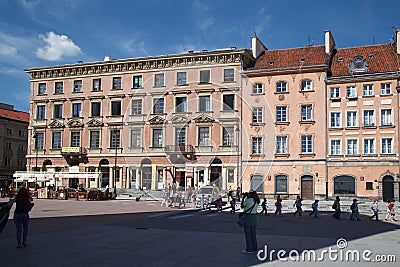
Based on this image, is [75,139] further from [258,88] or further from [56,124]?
[258,88]

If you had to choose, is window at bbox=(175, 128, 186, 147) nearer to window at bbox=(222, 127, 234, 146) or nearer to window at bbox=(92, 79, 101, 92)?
window at bbox=(222, 127, 234, 146)

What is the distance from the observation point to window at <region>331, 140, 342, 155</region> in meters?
43.8

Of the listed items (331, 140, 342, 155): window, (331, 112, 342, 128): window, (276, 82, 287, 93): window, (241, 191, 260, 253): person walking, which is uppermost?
(276, 82, 287, 93): window

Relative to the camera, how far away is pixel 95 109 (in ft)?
183

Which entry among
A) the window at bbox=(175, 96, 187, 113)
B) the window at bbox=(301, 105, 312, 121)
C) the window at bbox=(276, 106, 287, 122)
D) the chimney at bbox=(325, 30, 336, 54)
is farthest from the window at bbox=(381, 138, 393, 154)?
the window at bbox=(175, 96, 187, 113)

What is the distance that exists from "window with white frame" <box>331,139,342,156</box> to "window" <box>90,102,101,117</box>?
29.6m

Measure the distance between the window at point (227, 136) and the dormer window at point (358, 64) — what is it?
575 inches

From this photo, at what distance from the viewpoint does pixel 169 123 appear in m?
50.5

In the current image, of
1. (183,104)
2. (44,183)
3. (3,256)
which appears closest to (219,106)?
(183,104)

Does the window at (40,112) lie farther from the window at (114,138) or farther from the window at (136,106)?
the window at (136,106)

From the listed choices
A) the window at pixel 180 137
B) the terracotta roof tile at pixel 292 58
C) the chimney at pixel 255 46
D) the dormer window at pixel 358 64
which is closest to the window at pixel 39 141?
the window at pixel 180 137

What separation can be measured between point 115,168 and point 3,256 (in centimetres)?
4144

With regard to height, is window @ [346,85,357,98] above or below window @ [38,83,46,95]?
below

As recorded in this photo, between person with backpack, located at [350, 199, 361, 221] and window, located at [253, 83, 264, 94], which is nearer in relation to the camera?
person with backpack, located at [350, 199, 361, 221]
